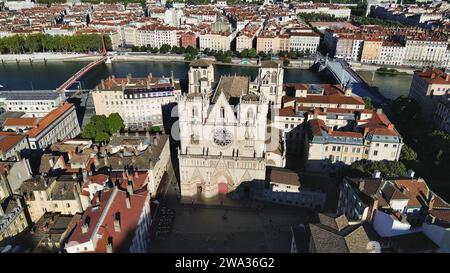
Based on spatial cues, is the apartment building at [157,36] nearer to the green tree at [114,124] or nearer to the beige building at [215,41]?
the beige building at [215,41]

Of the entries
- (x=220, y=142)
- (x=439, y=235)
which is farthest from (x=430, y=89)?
(x=439, y=235)

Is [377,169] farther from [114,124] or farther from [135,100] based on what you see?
[135,100]

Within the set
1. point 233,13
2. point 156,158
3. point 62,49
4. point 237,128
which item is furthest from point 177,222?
point 233,13

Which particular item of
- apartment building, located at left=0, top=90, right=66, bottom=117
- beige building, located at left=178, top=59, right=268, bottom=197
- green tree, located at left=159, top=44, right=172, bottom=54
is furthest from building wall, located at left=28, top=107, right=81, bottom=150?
green tree, located at left=159, top=44, right=172, bottom=54

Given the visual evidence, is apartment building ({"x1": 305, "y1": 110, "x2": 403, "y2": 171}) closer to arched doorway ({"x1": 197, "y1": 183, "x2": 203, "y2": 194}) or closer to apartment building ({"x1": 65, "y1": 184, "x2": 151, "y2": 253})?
arched doorway ({"x1": 197, "y1": 183, "x2": 203, "y2": 194})

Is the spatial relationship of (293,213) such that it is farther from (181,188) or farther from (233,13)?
(233,13)

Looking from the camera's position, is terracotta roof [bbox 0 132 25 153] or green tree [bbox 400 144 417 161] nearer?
terracotta roof [bbox 0 132 25 153]

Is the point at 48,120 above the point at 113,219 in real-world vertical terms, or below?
below
